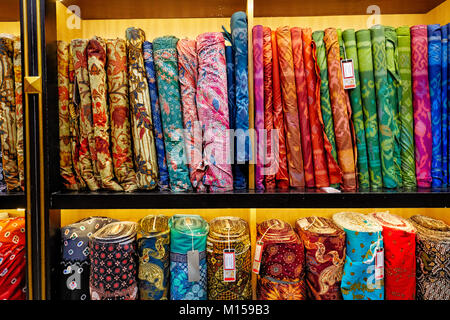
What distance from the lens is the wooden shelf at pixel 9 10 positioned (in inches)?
33.8

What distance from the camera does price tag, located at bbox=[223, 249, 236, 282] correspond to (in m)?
0.85

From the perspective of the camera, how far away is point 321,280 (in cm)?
85

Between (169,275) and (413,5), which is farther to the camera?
(413,5)

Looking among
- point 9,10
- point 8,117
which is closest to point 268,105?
point 8,117

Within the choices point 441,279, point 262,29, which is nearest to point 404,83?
point 262,29

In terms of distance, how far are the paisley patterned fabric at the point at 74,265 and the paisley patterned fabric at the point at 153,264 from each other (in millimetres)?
186

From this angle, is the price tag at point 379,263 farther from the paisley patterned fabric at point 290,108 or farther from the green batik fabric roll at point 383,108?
the paisley patterned fabric at point 290,108

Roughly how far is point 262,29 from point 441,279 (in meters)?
1.01

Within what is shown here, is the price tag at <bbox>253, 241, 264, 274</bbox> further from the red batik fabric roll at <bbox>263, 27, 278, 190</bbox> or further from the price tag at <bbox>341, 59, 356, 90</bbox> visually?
the price tag at <bbox>341, 59, 356, 90</bbox>

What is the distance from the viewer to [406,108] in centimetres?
87

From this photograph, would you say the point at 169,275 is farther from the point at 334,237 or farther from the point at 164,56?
the point at 164,56

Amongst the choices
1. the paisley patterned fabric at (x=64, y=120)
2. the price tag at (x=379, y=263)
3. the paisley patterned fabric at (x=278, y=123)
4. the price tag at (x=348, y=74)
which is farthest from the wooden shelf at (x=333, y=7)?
the price tag at (x=379, y=263)

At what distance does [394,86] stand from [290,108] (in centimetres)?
36

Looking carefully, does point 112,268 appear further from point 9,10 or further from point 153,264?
point 9,10
